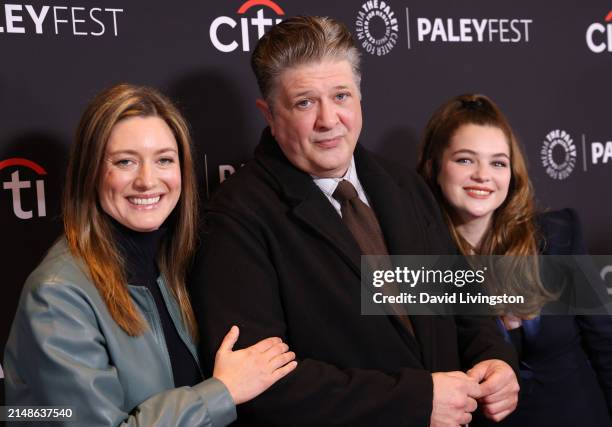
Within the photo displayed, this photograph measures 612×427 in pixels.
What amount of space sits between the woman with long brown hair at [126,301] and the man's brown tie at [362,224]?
36 centimetres

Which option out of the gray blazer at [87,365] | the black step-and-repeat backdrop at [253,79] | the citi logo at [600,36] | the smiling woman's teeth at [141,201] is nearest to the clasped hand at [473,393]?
the gray blazer at [87,365]

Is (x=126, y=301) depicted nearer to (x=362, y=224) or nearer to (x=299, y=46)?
(x=362, y=224)

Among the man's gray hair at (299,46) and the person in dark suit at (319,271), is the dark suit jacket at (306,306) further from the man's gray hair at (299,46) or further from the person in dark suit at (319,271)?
the man's gray hair at (299,46)

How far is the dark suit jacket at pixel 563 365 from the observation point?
2.14m

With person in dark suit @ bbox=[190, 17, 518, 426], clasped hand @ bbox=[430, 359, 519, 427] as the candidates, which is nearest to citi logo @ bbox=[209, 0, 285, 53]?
person in dark suit @ bbox=[190, 17, 518, 426]

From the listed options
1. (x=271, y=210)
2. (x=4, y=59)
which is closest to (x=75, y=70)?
(x=4, y=59)

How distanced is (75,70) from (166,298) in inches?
31.2

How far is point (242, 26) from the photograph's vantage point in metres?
2.25

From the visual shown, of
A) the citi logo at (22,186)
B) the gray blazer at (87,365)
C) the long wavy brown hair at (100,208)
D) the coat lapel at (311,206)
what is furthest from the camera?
the citi logo at (22,186)

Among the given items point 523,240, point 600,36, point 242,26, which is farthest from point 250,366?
point 600,36

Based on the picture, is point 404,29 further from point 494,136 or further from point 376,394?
point 376,394

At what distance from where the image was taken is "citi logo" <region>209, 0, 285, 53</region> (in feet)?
7.26

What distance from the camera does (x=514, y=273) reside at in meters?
2.18

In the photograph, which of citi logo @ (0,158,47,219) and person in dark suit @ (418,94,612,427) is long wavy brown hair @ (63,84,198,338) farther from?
person in dark suit @ (418,94,612,427)
